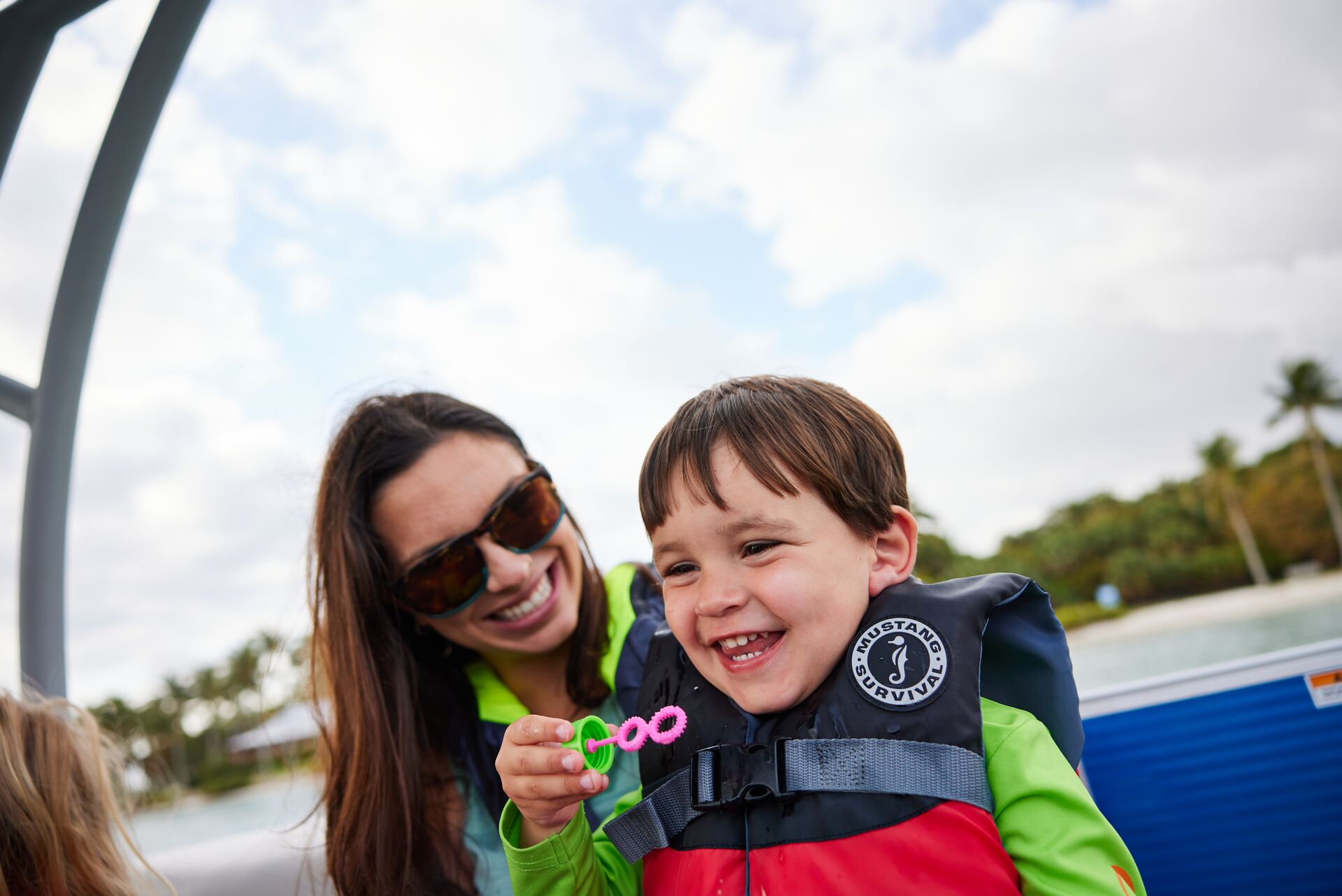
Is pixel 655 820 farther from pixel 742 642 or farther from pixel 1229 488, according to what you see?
pixel 1229 488

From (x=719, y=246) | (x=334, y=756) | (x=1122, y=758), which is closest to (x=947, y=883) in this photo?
(x=1122, y=758)

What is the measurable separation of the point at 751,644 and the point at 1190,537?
35.6 m

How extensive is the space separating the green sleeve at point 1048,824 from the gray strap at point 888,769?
41 millimetres

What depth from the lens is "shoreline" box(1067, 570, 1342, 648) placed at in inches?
430

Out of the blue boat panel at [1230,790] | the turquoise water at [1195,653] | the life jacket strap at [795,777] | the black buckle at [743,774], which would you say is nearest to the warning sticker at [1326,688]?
the blue boat panel at [1230,790]

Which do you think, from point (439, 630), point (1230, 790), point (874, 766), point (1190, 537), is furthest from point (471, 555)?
point (1190, 537)

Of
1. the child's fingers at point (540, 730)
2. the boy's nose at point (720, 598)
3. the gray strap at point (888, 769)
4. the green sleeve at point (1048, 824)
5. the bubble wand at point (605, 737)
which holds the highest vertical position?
the boy's nose at point (720, 598)

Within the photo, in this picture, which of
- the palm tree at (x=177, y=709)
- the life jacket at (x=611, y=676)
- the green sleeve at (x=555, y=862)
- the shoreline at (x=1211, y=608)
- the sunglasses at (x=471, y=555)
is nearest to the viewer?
the green sleeve at (x=555, y=862)

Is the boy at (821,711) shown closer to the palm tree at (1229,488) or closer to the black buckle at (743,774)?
the black buckle at (743,774)

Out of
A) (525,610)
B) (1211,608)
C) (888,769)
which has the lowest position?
(1211,608)

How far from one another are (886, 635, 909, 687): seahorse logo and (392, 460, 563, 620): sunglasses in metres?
0.99

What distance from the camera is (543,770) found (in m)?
1.34

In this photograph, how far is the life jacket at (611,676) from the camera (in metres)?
2.12

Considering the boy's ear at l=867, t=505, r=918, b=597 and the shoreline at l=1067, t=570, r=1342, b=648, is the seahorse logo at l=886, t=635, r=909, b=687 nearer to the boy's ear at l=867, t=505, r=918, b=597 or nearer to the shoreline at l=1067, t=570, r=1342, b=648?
the boy's ear at l=867, t=505, r=918, b=597
